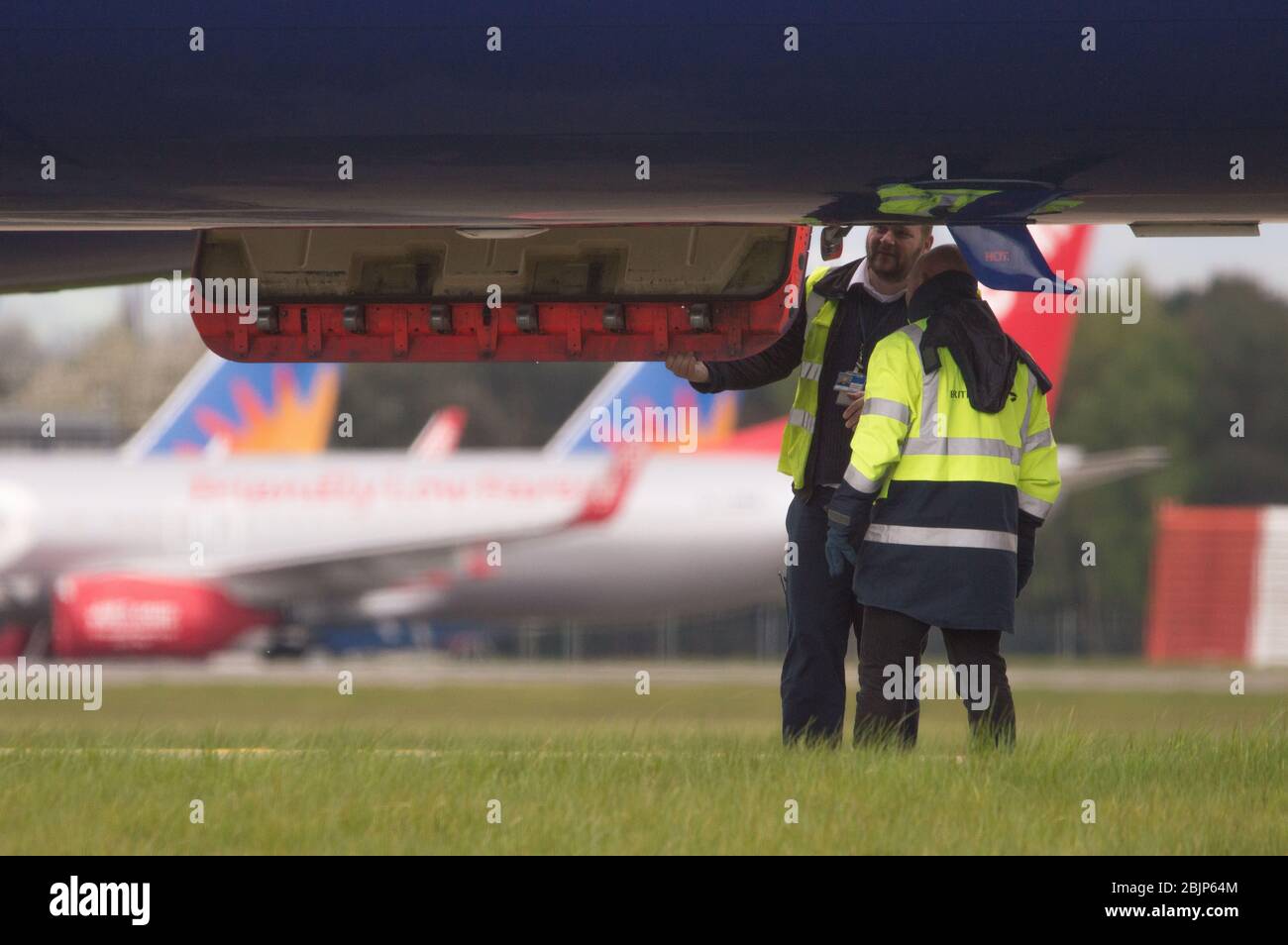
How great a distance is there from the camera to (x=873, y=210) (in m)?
5.61

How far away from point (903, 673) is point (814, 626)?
493mm

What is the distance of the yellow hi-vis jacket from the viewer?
5383mm

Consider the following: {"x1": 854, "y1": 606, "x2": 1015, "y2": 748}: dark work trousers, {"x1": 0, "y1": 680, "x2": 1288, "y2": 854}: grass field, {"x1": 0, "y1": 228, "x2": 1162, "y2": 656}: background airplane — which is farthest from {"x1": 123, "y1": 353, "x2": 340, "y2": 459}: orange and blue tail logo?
{"x1": 854, "y1": 606, "x2": 1015, "y2": 748}: dark work trousers

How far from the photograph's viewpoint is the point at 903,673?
5.60 meters

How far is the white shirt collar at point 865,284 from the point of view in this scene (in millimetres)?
6074

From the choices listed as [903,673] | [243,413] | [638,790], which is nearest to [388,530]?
[243,413]

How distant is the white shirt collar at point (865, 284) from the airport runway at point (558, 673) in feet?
83.8

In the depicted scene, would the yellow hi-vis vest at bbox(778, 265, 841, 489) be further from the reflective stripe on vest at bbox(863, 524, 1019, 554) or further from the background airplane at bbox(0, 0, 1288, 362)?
the reflective stripe on vest at bbox(863, 524, 1019, 554)

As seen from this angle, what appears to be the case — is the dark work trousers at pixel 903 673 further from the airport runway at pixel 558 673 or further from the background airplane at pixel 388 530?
the background airplane at pixel 388 530

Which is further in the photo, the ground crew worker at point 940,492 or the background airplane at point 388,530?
the background airplane at point 388,530

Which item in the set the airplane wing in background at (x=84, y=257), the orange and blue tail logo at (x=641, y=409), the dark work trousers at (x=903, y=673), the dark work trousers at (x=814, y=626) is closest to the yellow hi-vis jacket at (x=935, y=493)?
the dark work trousers at (x=903, y=673)

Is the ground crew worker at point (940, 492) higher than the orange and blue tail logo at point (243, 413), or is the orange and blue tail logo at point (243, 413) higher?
the orange and blue tail logo at point (243, 413)

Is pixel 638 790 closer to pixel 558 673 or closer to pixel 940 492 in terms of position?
pixel 940 492

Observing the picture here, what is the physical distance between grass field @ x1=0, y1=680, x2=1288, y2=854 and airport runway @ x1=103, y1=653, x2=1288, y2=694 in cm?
2565
